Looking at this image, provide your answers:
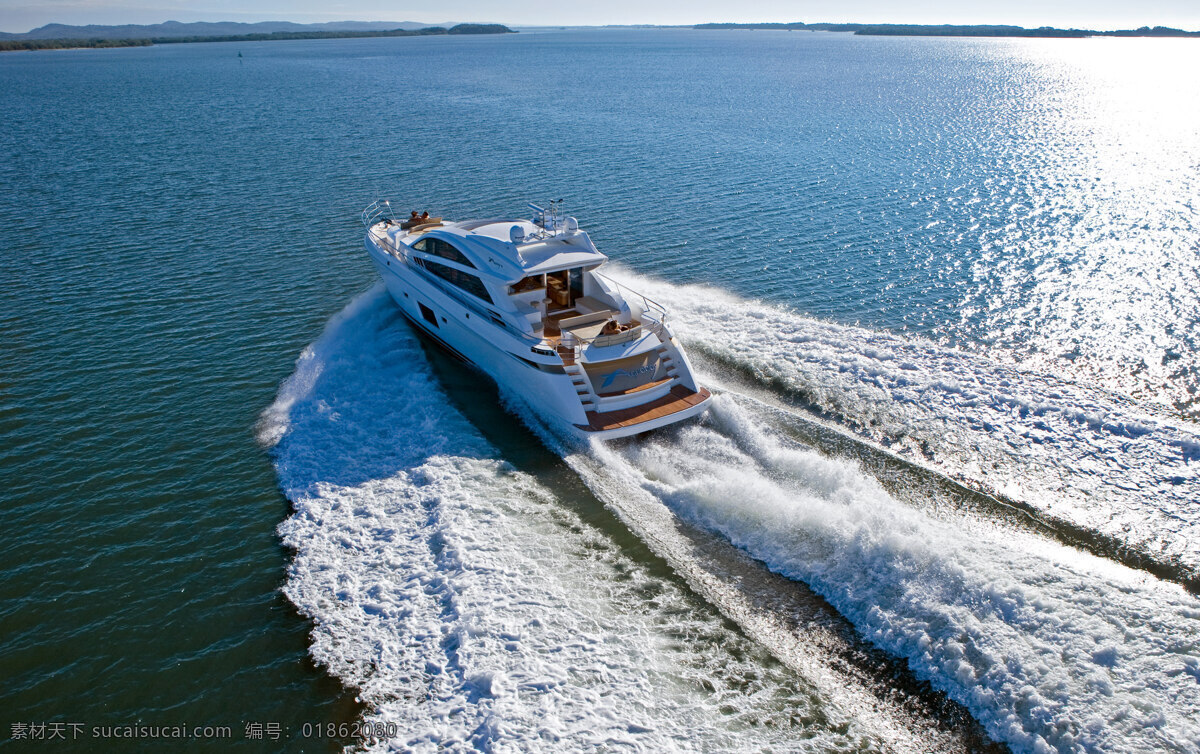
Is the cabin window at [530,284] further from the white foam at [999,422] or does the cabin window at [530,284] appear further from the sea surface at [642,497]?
the white foam at [999,422]

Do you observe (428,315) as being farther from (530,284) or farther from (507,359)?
(507,359)

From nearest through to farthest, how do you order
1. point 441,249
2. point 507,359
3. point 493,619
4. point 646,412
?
point 493,619 < point 646,412 < point 507,359 < point 441,249

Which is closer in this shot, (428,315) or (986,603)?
(986,603)

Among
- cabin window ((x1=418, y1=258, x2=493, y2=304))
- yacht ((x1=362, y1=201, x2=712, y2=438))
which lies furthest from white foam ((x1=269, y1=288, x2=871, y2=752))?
cabin window ((x1=418, y1=258, x2=493, y2=304))

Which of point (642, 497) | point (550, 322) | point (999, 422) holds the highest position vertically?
point (550, 322)

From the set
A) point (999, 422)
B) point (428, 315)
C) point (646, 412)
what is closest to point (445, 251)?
point (428, 315)

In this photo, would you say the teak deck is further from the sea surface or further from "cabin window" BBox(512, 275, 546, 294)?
"cabin window" BBox(512, 275, 546, 294)
